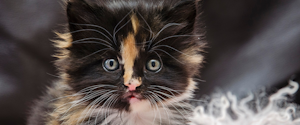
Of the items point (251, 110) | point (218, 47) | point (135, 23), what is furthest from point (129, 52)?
point (251, 110)

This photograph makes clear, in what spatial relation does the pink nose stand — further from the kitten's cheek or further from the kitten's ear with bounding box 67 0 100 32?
the kitten's ear with bounding box 67 0 100 32

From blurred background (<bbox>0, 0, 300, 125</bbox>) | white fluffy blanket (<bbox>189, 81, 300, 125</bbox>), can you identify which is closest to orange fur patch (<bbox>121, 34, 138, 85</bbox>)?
blurred background (<bbox>0, 0, 300, 125</bbox>)

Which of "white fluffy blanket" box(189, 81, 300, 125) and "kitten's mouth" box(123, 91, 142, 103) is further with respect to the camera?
"white fluffy blanket" box(189, 81, 300, 125)

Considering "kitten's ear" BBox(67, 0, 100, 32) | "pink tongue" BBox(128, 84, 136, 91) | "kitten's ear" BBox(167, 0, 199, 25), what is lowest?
"pink tongue" BBox(128, 84, 136, 91)

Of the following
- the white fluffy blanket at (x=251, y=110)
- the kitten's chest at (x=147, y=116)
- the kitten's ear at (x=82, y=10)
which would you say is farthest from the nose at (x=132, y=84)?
the white fluffy blanket at (x=251, y=110)

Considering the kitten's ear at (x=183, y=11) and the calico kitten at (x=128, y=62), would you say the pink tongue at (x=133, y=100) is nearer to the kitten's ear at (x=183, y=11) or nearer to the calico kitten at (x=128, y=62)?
the calico kitten at (x=128, y=62)

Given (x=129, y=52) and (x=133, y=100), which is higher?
(x=129, y=52)

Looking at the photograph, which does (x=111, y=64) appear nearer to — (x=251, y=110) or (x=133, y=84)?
(x=133, y=84)
